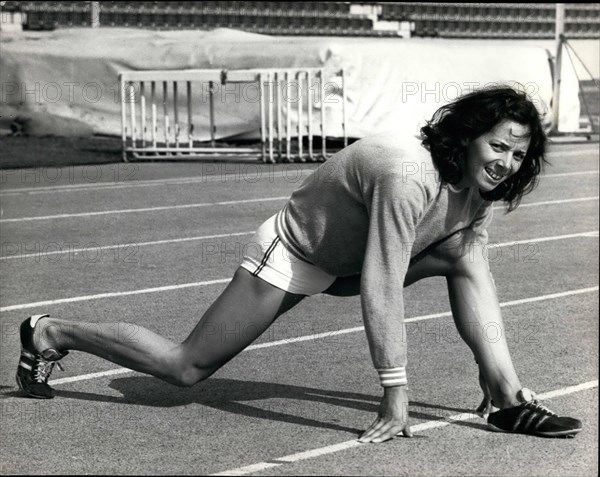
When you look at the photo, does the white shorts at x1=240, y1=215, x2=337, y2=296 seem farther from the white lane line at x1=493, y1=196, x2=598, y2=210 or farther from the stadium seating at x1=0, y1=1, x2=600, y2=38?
the stadium seating at x1=0, y1=1, x2=600, y2=38

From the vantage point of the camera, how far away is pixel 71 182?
15.8 metres

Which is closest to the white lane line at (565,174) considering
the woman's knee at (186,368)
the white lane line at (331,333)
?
the white lane line at (331,333)

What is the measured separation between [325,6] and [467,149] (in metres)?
33.8

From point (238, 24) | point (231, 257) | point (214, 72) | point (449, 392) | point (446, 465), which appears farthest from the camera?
point (238, 24)

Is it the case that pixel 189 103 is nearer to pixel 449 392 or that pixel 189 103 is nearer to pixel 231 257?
pixel 231 257

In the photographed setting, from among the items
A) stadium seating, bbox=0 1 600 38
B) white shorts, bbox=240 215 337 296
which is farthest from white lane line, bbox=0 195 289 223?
stadium seating, bbox=0 1 600 38

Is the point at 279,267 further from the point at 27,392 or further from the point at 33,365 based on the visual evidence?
the point at 27,392

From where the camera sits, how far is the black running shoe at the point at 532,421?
488 cm

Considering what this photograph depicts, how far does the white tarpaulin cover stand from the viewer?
20.2 metres

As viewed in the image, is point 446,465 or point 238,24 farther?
point 238,24

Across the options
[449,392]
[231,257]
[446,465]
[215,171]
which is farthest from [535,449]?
[215,171]

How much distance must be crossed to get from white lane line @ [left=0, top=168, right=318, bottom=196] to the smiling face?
10.7 meters

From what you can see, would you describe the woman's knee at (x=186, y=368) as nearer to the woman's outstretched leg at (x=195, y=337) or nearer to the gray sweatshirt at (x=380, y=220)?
the woman's outstretched leg at (x=195, y=337)

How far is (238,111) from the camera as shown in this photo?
824 inches
